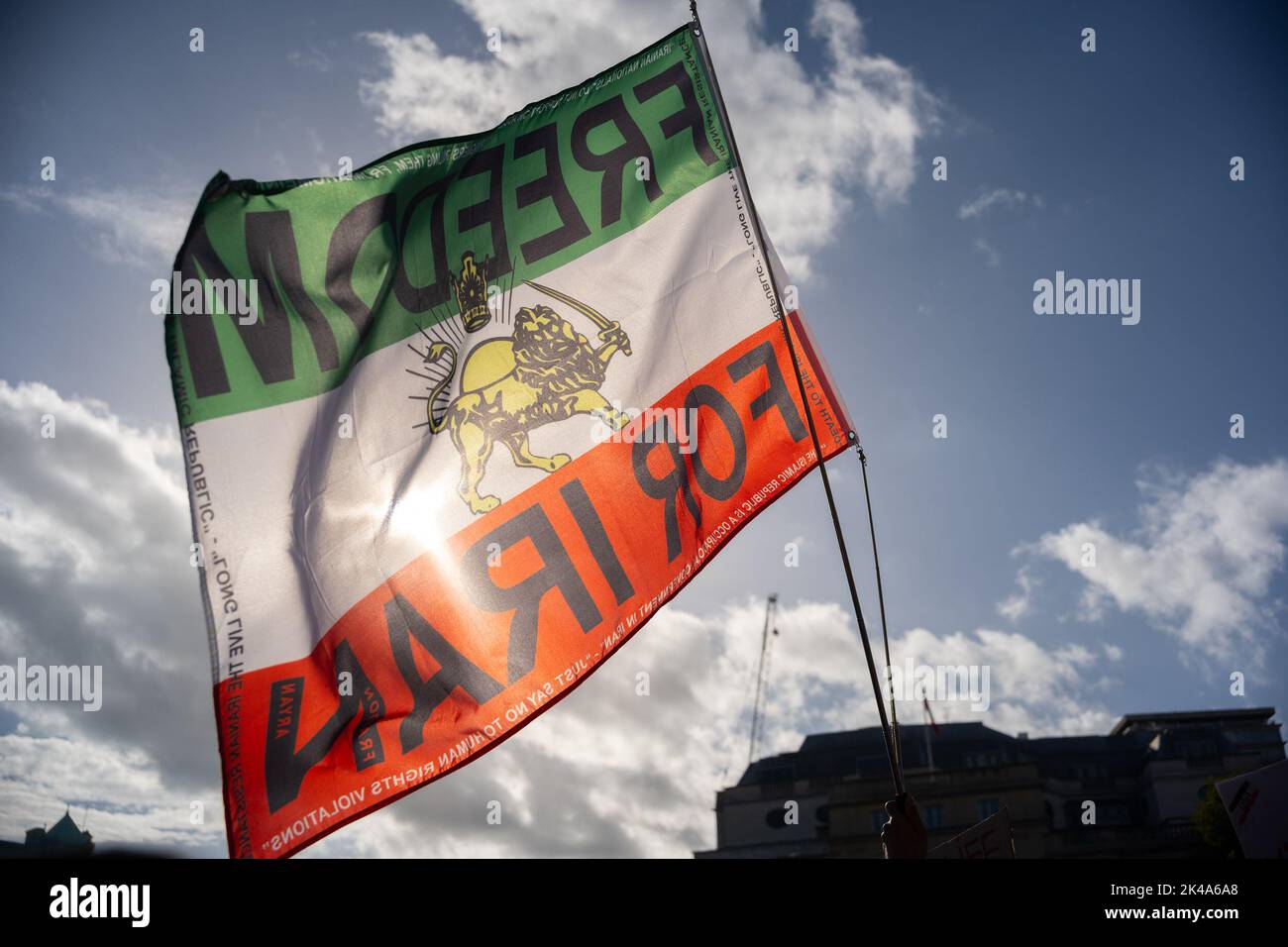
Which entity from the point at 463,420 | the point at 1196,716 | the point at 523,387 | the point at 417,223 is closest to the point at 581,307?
the point at 523,387

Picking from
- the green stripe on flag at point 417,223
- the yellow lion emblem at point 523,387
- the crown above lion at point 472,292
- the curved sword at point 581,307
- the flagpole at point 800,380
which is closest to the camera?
the flagpole at point 800,380

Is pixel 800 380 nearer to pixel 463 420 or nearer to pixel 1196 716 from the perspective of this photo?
pixel 463 420

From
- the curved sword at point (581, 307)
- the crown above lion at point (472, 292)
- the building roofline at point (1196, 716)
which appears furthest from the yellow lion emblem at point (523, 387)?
the building roofline at point (1196, 716)

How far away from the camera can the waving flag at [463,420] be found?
604cm

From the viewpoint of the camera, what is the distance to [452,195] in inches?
293

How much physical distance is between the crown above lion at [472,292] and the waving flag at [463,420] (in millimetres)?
26

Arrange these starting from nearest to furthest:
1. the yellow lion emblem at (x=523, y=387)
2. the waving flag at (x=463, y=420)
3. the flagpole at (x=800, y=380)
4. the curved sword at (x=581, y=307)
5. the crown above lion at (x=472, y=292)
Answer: the flagpole at (x=800, y=380) → the waving flag at (x=463, y=420) → the yellow lion emblem at (x=523, y=387) → the crown above lion at (x=472, y=292) → the curved sword at (x=581, y=307)

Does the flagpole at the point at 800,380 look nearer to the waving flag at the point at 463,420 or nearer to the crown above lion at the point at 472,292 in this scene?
the waving flag at the point at 463,420

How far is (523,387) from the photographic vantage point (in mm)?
7188

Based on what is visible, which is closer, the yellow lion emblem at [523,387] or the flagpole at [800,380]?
the flagpole at [800,380]

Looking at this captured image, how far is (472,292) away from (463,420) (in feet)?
3.60

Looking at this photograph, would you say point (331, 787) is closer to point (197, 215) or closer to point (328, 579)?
point (328, 579)
